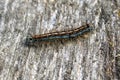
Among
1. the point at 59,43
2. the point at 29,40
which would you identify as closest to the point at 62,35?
the point at 59,43

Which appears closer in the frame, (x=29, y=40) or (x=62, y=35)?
(x=29, y=40)

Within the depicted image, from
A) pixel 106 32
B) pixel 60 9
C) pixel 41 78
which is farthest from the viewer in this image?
pixel 60 9

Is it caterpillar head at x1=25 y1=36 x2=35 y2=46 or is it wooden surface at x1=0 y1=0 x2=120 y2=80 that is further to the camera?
caterpillar head at x1=25 y1=36 x2=35 y2=46

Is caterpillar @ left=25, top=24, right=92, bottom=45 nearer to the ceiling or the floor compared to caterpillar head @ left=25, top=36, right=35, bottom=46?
nearer to the ceiling

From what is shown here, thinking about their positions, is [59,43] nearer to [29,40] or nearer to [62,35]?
[62,35]

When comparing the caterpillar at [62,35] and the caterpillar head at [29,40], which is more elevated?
the caterpillar at [62,35]

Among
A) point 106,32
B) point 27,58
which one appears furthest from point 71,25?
point 27,58

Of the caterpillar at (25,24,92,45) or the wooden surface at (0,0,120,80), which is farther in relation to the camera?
the caterpillar at (25,24,92,45)

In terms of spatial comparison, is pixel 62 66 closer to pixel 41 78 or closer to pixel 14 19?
pixel 41 78
